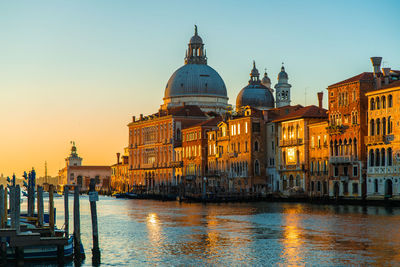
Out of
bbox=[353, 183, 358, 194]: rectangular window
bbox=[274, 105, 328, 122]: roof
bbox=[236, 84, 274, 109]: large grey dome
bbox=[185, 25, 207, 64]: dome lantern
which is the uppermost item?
bbox=[185, 25, 207, 64]: dome lantern

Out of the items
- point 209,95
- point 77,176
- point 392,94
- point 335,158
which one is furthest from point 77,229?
point 77,176

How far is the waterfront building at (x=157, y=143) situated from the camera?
10456cm

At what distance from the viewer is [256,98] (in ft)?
355

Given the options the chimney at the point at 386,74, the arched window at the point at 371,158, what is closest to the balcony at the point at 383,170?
the arched window at the point at 371,158

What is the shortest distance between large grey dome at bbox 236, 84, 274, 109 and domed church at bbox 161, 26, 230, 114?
3547mm

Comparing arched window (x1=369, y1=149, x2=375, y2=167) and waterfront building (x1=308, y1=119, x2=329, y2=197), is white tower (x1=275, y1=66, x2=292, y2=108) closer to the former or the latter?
waterfront building (x1=308, y1=119, x2=329, y2=197)

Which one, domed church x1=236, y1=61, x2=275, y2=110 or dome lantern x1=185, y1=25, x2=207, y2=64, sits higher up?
dome lantern x1=185, y1=25, x2=207, y2=64

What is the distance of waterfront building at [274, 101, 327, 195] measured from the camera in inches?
2795

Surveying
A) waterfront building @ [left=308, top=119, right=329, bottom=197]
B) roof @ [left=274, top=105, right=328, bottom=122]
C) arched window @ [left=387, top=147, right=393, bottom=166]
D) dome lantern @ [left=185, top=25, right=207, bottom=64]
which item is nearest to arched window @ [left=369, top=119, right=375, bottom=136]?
arched window @ [left=387, top=147, right=393, bottom=166]

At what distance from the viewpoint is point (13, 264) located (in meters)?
25.4

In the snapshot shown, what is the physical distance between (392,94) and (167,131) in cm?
5220

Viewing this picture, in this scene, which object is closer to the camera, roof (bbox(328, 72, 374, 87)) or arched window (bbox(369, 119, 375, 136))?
arched window (bbox(369, 119, 375, 136))

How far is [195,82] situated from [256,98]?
10.1 meters

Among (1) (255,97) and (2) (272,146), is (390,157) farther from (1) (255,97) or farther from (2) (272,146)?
(1) (255,97)
